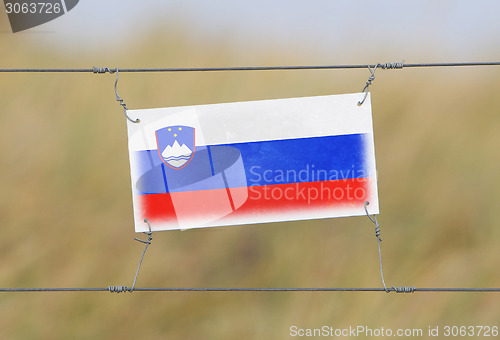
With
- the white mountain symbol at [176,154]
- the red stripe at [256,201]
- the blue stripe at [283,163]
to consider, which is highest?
the white mountain symbol at [176,154]

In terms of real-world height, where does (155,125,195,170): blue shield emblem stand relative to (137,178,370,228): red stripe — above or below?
above

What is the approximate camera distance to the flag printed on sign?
146 centimetres

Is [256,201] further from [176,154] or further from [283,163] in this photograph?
[176,154]

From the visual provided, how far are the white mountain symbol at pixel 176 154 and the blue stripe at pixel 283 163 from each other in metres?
0.02

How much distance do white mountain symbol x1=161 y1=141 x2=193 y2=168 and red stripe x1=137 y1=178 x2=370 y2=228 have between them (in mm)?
84

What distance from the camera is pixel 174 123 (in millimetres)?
1467

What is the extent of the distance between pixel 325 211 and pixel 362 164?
16 centimetres

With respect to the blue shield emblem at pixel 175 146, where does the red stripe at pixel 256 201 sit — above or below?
below

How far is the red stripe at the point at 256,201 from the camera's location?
1458 millimetres

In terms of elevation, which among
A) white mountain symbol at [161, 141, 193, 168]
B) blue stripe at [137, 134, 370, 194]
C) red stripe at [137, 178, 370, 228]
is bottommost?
red stripe at [137, 178, 370, 228]

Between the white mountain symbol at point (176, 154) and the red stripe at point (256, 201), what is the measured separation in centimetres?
8

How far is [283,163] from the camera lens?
4.79ft

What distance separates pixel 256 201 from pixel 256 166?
0.31 feet

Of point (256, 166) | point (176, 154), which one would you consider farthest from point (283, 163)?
point (176, 154)
